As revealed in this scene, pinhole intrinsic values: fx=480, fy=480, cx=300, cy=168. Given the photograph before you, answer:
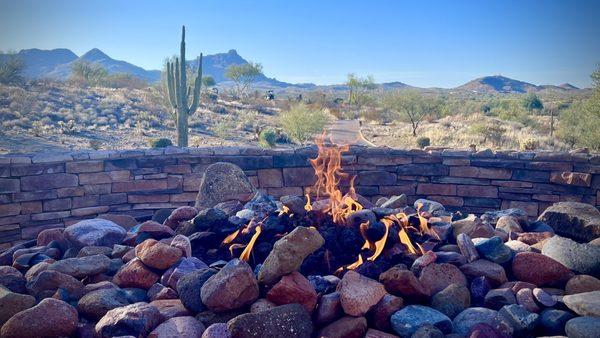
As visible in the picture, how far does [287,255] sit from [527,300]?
195 centimetres

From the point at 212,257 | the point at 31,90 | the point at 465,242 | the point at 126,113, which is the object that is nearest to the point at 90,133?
the point at 126,113

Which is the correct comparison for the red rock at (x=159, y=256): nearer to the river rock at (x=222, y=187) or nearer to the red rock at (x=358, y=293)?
the red rock at (x=358, y=293)

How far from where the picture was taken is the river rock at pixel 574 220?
5302mm

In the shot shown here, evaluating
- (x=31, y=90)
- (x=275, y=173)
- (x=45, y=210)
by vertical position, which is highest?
(x=31, y=90)

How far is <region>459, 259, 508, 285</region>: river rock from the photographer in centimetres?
422

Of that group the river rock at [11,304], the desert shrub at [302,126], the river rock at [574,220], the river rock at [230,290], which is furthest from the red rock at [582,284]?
the desert shrub at [302,126]

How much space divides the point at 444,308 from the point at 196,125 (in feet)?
73.5

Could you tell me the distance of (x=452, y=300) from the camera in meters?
3.85

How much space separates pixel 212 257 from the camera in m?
4.92

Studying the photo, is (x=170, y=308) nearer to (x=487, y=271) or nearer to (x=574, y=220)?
(x=487, y=271)

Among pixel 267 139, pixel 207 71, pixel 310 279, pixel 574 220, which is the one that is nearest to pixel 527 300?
pixel 310 279

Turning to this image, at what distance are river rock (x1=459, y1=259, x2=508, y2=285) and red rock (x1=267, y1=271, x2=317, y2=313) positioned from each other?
58.8 inches

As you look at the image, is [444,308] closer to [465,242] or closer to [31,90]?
[465,242]

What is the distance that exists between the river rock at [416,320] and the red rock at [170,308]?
1.64 meters
